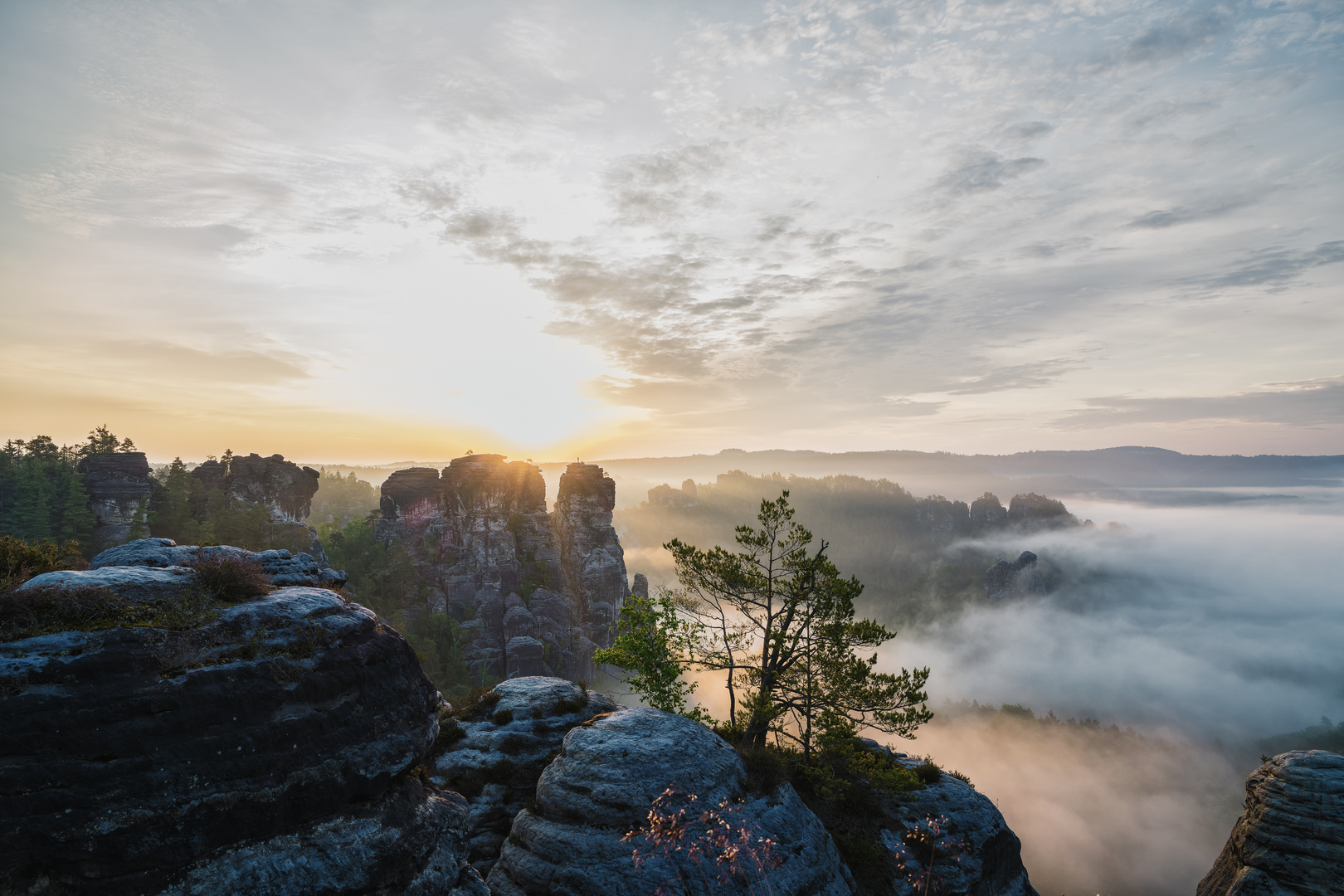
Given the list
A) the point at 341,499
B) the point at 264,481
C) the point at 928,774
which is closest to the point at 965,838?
the point at 928,774

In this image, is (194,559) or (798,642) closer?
(194,559)

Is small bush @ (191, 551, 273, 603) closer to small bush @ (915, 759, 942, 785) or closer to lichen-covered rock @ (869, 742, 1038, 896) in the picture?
lichen-covered rock @ (869, 742, 1038, 896)

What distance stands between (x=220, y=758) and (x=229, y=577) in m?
4.22

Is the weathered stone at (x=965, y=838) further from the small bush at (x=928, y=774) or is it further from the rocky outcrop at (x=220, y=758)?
the rocky outcrop at (x=220, y=758)

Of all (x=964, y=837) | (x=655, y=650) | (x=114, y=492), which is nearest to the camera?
(x=964, y=837)

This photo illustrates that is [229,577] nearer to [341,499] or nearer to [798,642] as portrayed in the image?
[798,642]

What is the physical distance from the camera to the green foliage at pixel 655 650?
2566 centimetres

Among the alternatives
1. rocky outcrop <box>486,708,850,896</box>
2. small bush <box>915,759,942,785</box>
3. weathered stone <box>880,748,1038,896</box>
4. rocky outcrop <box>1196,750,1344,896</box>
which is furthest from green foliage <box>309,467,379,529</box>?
rocky outcrop <box>1196,750,1344,896</box>

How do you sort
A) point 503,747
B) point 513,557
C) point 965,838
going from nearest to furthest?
point 965,838
point 503,747
point 513,557

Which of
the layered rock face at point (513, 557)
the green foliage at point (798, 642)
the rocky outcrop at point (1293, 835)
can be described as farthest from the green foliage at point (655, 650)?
Answer: the layered rock face at point (513, 557)

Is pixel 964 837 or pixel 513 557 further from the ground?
pixel 513 557

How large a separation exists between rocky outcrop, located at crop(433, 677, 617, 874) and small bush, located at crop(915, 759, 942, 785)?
15.7 m

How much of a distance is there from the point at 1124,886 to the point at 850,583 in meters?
135

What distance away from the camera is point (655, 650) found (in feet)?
85.3
